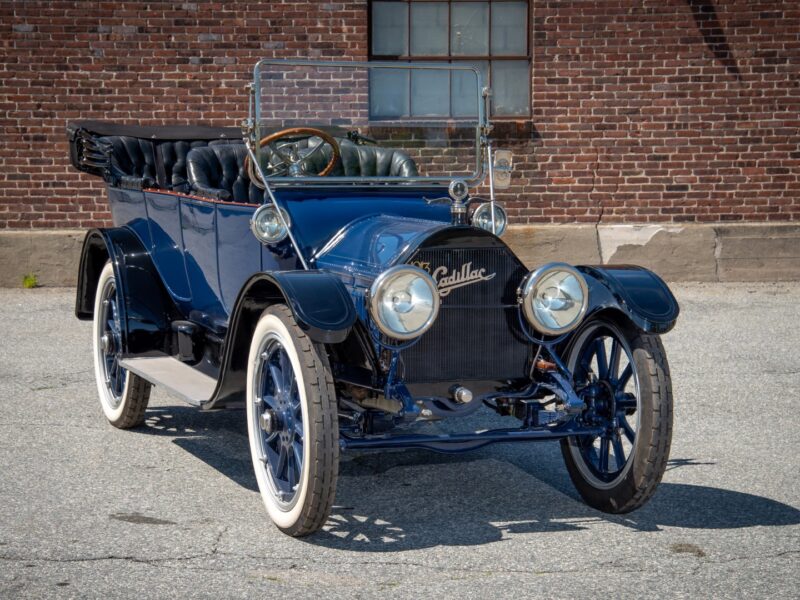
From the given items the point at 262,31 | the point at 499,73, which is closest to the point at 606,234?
the point at 499,73

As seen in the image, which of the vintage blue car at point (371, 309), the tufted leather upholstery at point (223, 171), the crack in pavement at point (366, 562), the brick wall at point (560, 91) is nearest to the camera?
the crack in pavement at point (366, 562)

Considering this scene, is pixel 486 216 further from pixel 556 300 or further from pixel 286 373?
pixel 286 373

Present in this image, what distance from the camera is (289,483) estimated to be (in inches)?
173

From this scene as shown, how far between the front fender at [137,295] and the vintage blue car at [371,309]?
11 mm

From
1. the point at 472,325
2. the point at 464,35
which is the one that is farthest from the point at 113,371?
the point at 464,35

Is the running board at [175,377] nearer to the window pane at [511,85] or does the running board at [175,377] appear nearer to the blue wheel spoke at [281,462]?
the blue wheel spoke at [281,462]

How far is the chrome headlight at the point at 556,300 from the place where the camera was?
4.39m

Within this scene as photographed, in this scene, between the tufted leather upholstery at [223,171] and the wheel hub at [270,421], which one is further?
the tufted leather upholstery at [223,171]

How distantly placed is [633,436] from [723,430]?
1.71m

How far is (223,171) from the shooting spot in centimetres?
646

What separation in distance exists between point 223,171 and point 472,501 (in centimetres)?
258

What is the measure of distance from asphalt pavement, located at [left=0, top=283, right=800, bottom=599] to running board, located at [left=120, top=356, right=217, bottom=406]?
398 mm

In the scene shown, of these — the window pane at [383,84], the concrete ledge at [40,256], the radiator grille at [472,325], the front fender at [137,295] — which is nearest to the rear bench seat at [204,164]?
the window pane at [383,84]

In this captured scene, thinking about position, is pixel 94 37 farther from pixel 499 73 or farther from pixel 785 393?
pixel 785 393
